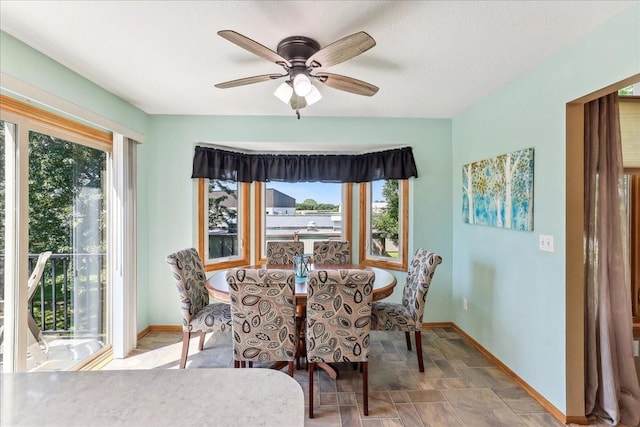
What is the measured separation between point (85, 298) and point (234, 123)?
2.19 m

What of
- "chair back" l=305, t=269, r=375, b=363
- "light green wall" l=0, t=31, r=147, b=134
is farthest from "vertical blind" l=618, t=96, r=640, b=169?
"light green wall" l=0, t=31, r=147, b=134

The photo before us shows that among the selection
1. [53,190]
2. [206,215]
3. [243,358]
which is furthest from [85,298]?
[243,358]

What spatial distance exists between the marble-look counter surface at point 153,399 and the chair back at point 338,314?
1166mm

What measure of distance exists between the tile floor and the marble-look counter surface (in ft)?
5.02

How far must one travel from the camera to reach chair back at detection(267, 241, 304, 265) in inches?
134

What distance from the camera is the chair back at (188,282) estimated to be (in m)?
2.52

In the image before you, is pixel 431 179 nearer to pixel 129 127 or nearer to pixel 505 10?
pixel 505 10

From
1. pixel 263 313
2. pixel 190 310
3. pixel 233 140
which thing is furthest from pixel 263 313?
pixel 233 140

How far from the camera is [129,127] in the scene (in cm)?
309

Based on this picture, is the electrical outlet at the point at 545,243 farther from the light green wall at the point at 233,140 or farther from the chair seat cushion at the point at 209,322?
the chair seat cushion at the point at 209,322

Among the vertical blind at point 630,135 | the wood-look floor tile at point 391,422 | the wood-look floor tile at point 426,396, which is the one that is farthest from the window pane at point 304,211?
the vertical blind at point 630,135

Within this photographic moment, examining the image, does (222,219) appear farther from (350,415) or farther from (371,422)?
(371,422)

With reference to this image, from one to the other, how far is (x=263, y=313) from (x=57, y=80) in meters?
2.18

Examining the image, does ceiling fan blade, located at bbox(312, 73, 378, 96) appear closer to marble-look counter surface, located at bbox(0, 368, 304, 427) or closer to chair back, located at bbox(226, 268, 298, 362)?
chair back, located at bbox(226, 268, 298, 362)
